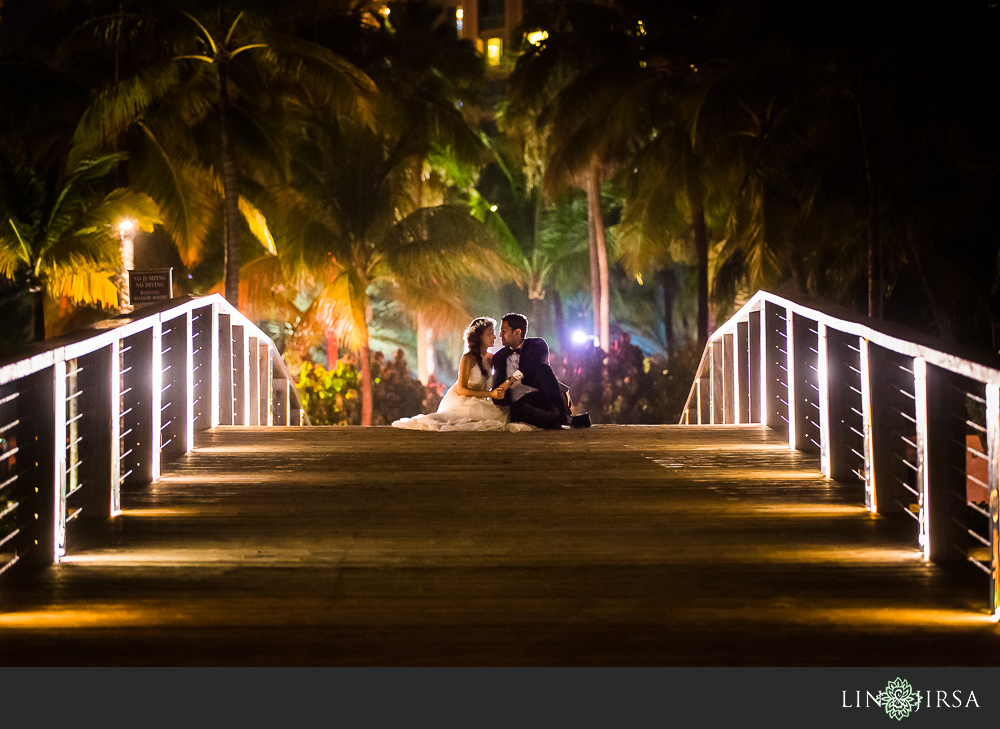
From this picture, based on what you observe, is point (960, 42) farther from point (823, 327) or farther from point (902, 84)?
point (823, 327)

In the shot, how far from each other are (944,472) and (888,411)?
42.8 inches

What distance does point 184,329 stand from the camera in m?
7.96

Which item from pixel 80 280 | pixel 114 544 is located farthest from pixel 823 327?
pixel 80 280

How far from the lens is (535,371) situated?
10297 mm

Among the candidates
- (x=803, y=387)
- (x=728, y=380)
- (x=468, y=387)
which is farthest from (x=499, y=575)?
(x=728, y=380)

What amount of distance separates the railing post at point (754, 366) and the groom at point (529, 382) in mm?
1565

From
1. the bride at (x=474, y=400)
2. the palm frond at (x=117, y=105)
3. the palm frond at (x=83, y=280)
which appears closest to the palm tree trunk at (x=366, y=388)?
the palm frond at (x=83, y=280)

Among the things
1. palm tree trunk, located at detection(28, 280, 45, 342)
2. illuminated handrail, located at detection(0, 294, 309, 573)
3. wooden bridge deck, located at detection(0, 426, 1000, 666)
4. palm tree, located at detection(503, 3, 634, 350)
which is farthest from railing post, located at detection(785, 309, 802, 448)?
palm tree, located at detection(503, 3, 634, 350)

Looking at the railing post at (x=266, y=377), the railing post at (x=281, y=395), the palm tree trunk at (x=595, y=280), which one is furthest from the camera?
the palm tree trunk at (x=595, y=280)

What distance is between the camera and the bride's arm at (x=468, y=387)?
34.4ft

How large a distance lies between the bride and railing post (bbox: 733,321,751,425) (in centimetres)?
214

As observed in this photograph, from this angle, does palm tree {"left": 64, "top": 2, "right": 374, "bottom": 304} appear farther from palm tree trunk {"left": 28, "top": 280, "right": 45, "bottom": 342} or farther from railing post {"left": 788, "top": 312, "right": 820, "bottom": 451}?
railing post {"left": 788, "top": 312, "right": 820, "bottom": 451}

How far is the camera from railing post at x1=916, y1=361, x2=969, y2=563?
17.0ft
